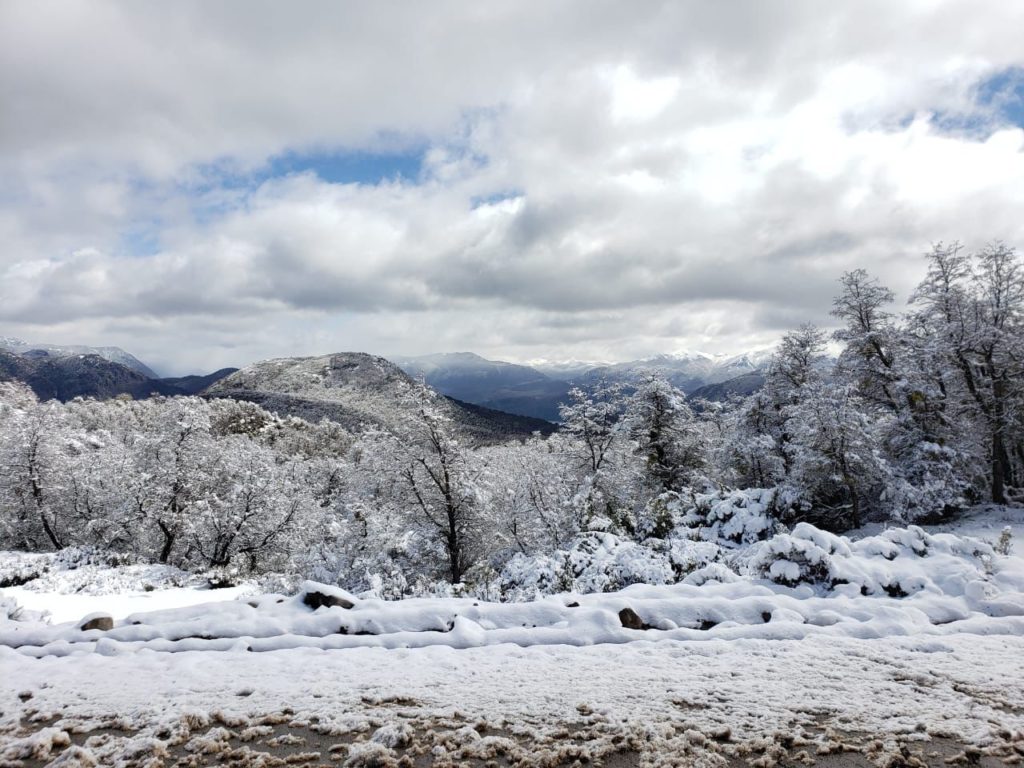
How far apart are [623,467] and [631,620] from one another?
19106mm

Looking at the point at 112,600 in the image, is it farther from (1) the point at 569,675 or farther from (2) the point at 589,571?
(1) the point at 569,675

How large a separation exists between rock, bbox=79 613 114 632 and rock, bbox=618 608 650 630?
7.93 meters

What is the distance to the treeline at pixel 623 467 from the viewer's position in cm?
1883

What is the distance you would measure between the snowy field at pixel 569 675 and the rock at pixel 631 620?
0.11 feet

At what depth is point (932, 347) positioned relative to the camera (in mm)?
20297

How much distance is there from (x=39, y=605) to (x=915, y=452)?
28.7 m

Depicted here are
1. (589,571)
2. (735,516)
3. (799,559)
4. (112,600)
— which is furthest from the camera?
(735,516)

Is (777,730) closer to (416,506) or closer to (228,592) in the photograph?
(228,592)

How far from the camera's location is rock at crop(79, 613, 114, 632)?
7566mm

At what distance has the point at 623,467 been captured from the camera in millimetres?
25859

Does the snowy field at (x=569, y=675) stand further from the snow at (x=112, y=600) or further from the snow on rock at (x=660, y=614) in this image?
the snow at (x=112, y=600)

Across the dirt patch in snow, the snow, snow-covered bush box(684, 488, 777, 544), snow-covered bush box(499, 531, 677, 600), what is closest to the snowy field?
the dirt patch in snow

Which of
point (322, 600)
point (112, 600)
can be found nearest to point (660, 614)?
point (322, 600)

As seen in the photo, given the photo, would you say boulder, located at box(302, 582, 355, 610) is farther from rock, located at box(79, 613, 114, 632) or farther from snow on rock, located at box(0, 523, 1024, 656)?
rock, located at box(79, 613, 114, 632)
